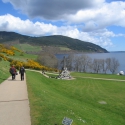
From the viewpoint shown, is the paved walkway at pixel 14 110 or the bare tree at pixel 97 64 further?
the bare tree at pixel 97 64

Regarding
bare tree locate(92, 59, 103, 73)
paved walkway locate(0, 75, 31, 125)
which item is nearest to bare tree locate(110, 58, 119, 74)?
bare tree locate(92, 59, 103, 73)

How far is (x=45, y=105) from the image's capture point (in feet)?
39.1

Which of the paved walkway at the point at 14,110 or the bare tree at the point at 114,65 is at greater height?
the bare tree at the point at 114,65

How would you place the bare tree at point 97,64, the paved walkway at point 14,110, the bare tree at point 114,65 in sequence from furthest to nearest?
the bare tree at point 97,64, the bare tree at point 114,65, the paved walkway at point 14,110

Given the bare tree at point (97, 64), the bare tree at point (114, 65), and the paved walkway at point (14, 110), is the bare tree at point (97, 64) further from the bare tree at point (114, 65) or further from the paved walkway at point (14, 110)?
the paved walkway at point (14, 110)

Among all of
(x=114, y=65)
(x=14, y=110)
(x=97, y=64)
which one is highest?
(x=97, y=64)

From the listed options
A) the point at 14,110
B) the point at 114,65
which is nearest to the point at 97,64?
the point at 114,65

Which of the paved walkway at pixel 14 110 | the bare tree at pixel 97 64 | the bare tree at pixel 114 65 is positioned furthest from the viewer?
the bare tree at pixel 97 64

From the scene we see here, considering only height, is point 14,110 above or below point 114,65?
below

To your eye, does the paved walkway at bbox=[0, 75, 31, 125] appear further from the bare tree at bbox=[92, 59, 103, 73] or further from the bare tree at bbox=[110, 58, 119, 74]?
the bare tree at bbox=[92, 59, 103, 73]

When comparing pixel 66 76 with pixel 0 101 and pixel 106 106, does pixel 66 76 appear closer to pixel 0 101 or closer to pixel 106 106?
pixel 106 106

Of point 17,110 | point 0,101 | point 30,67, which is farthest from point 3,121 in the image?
point 30,67

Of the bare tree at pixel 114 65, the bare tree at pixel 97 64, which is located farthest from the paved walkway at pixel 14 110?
the bare tree at pixel 97 64

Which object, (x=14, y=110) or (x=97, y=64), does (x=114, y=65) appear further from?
(x=14, y=110)
